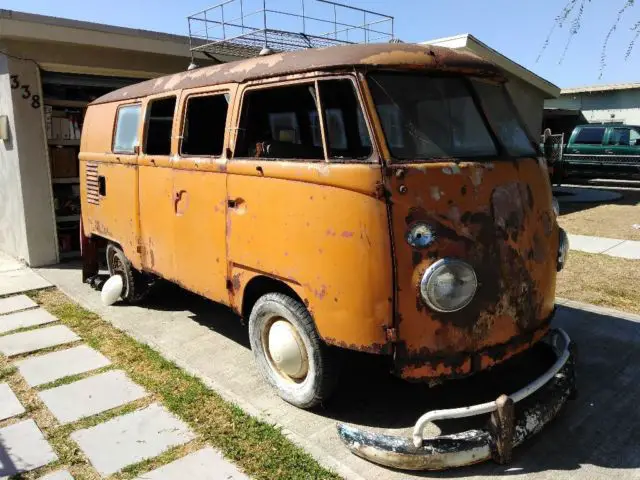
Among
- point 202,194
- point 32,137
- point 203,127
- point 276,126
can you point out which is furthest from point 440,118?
point 32,137

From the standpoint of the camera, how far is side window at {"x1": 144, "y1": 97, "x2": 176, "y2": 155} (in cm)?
473

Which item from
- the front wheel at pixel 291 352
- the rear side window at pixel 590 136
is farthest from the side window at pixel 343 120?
the rear side window at pixel 590 136

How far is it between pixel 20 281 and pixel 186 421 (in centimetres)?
472

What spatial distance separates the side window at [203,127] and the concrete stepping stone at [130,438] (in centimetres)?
198

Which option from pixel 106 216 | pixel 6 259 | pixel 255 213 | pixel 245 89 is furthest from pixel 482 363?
pixel 6 259

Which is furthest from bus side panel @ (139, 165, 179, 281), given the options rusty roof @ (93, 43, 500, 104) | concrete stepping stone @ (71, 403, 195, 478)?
concrete stepping stone @ (71, 403, 195, 478)

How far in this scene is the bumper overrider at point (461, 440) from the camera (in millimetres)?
2840

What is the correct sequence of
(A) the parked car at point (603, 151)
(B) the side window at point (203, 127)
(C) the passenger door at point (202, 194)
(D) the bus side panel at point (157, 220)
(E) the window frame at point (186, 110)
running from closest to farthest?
1. (E) the window frame at point (186, 110)
2. (C) the passenger door at point (202, 194)
3. (B) the side window at point (203, 127)
4. (D) the bus side panel at point (157, 220)
5. (A) the parked car at point (603, 151)

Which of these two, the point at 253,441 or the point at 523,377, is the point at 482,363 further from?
the point at 253,441

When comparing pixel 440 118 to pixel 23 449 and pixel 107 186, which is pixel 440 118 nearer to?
pixel 23 449

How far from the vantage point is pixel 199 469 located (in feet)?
10.0

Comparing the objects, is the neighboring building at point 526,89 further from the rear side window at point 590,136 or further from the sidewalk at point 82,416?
the sidewalk at point 82,416

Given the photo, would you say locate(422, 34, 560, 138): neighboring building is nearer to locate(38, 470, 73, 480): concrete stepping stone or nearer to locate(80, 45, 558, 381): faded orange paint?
locate(80, 45, 558, 381): faded orange paint

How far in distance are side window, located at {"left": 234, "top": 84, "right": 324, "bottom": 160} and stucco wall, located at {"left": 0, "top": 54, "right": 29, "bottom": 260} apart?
16.5 feet
